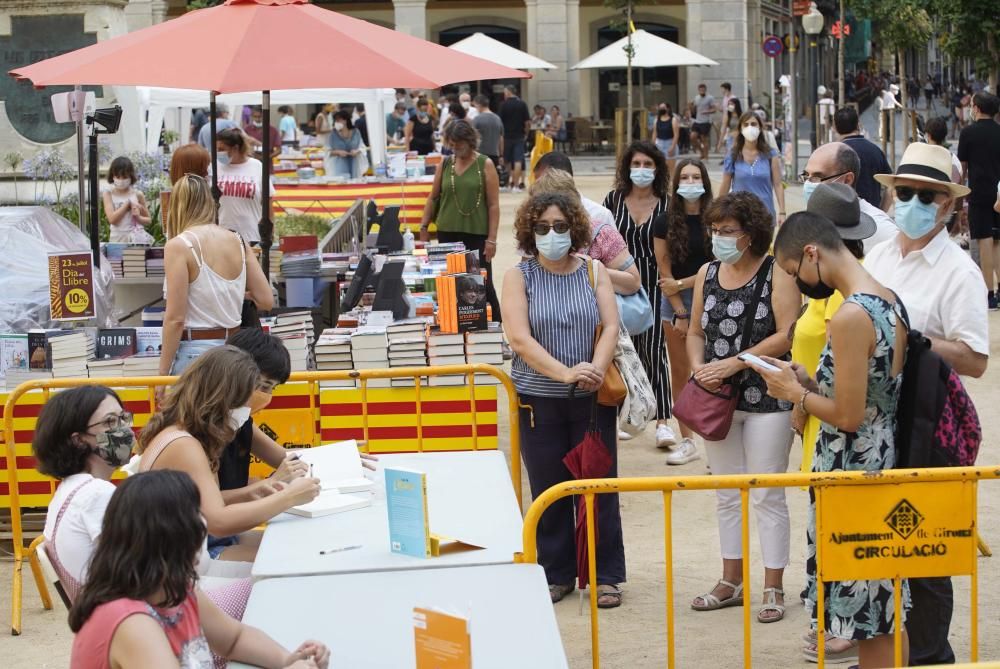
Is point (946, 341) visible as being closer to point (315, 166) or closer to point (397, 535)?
point (397, 535)

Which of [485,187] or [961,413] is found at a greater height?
[485,187]

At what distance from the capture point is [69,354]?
707cm

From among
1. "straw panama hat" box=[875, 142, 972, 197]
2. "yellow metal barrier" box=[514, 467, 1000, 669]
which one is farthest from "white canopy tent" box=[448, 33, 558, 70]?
"yellow metal barrier" box=[514, 467, 1000, 669]

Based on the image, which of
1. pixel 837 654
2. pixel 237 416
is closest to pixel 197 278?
pixel 237 416

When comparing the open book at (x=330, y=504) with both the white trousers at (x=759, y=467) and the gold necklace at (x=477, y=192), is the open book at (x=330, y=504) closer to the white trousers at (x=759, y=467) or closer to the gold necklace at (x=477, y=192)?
the white trousers at (x=759, y=467)

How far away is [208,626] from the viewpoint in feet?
12.1

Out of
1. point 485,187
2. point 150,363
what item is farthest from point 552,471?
point 485,187

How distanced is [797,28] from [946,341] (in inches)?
2116

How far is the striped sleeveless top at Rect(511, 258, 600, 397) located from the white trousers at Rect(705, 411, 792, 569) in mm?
679

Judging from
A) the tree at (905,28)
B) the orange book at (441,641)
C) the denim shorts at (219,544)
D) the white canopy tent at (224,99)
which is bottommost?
the denim shorts at (219,544)

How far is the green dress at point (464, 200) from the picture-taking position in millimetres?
10516

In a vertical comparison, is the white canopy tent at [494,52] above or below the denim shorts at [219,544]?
above

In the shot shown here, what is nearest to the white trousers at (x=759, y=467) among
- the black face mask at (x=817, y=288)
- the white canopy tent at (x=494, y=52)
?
the black face mask at (x=817, y=288)

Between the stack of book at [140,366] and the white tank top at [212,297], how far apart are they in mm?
505
